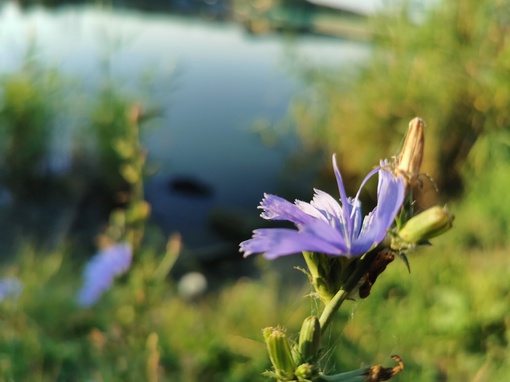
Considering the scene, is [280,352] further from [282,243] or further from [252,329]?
[252,329]

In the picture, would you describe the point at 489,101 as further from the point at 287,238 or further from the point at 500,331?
the point at 287,238

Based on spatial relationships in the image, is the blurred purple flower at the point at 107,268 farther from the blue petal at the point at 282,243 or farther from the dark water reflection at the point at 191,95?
the dark water reflection at the point at 191,95

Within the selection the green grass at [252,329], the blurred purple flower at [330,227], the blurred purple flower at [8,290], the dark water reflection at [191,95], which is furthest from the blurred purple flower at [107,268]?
the dark water reflection at [191,95]

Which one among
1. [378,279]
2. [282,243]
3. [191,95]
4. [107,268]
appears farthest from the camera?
[191,95]

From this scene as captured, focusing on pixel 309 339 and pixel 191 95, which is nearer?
pixel 309 339

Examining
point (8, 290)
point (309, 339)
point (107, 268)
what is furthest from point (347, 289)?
point (8, 290)

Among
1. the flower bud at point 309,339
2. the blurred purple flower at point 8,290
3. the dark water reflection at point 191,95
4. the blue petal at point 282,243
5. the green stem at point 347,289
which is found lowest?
the dark water reflection at point 191,95
